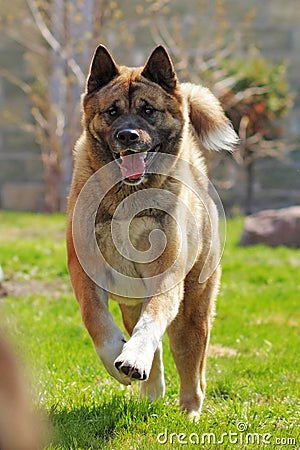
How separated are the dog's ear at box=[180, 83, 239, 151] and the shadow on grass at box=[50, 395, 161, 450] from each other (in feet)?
4.87

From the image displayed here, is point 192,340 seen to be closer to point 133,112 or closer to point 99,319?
point 99,319

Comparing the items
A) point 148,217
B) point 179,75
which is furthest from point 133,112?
point 179,75

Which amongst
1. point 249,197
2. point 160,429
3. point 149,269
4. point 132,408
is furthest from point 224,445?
point 249,197

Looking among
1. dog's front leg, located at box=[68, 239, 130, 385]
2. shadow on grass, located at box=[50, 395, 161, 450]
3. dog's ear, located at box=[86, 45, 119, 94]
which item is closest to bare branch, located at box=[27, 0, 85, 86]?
dog's ear, located at box=[86, 45, 119, 94]

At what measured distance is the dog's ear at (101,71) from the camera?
145 inches

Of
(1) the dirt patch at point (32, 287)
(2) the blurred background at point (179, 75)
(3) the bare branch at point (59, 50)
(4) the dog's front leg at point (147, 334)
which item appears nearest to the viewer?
(4) the dog's front leg at point (147, 334)

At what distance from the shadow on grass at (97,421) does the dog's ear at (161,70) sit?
5.20 ft

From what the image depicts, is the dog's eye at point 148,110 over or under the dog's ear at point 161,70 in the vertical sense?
under

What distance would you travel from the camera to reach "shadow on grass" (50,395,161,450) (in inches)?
116

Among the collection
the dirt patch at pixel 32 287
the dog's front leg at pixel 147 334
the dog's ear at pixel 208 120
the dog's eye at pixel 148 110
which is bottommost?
the dirt patch at pixel 32 287

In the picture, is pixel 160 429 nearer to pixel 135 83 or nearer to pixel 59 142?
pixel 135 83

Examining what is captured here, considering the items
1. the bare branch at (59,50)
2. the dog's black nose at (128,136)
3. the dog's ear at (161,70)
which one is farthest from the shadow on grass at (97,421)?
the bare branch at (59,50)

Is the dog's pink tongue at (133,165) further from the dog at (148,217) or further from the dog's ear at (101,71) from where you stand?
the dog's ear at (101,71)

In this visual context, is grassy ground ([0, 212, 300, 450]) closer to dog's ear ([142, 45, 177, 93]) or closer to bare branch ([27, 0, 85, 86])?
dog's ear ([142, 45, 177, 93])
